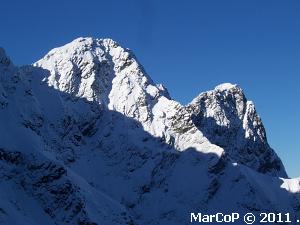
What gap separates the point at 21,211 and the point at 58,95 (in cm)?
5046

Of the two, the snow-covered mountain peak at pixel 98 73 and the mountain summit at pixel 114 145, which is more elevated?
the snow-covered mountain peak at pixel 98 73

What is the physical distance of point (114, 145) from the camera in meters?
164

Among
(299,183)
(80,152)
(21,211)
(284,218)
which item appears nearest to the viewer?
(21,211)

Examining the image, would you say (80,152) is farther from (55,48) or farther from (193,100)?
(193,100)

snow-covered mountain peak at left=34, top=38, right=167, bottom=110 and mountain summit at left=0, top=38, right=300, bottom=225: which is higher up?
snow-covered mountain peak at left=34, top=38, right=167, bottom=110

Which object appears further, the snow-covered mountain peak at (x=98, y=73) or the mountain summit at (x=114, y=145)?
the snow-covered mountain peak at (x=98, y=73)

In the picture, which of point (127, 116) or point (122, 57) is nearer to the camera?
point (127, 116)

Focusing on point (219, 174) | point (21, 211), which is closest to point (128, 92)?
point (219, 174)

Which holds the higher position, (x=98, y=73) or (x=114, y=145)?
(x=98, y=73)

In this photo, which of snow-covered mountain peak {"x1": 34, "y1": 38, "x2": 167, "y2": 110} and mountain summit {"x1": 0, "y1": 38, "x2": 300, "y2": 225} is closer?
mountain summit {"x1": 0, "y1": 38, "x2": 300, "y2": 225}

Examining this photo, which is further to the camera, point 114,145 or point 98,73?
point 98,73

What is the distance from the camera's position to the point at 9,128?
13212 cm

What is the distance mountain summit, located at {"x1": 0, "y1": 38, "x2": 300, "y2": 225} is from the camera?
133750mm

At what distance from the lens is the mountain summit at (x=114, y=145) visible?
133750 millimetres
